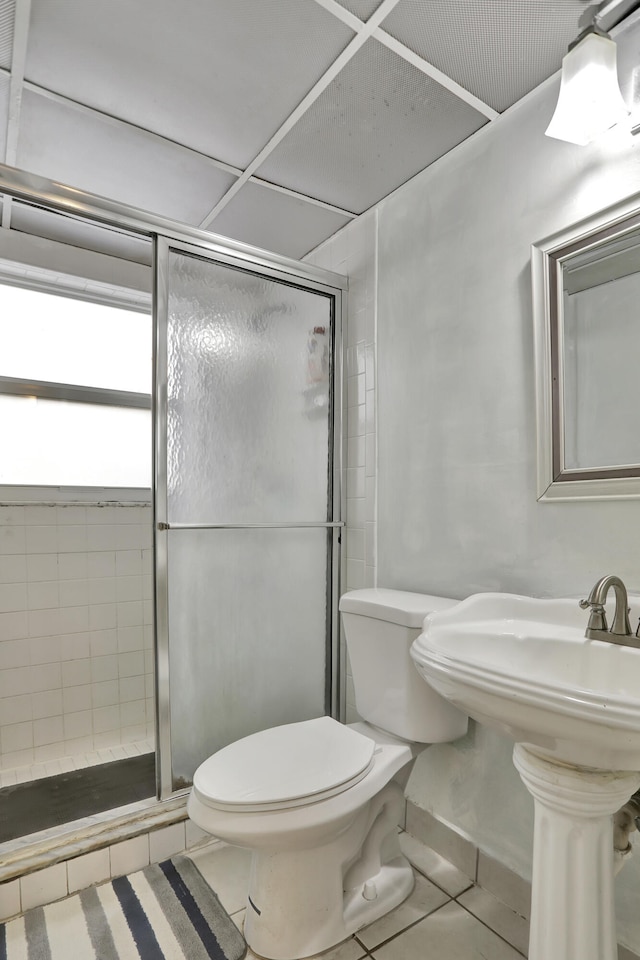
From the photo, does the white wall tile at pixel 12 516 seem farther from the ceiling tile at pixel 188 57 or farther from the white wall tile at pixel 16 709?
the ceiling tile at pixel 188 57

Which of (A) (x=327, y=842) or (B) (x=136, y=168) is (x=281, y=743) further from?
(B) (x=136, y=168)

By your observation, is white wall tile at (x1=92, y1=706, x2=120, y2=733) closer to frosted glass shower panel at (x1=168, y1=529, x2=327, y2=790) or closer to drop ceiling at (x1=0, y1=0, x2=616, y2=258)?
frosted glass shower panel at (x1=168, y1=529, x2=327, y2=790)

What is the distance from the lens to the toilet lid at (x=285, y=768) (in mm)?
1226

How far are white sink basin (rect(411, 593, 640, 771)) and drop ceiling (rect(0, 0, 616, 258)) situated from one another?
4.45 feet

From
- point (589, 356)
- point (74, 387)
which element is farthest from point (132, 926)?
point (74, 387)

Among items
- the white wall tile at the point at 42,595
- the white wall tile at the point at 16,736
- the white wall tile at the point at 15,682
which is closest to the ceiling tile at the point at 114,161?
the white wall tile at the point at 42,595

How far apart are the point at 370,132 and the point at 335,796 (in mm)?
1832

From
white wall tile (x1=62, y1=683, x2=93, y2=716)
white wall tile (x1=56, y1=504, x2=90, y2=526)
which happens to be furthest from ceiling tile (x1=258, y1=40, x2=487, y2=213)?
white wall tile (x1=62, y1=683, x2=93, y2=716)

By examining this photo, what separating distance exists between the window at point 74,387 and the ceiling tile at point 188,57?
1.02m

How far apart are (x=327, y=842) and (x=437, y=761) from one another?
0.51 m

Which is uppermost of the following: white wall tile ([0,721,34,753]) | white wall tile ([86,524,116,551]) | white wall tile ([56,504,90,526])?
white wall tile ([56,504,90,526])

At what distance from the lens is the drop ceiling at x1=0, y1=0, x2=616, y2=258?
124 centimetres

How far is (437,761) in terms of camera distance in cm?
170

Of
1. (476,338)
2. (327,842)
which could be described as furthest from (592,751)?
(476,338)
